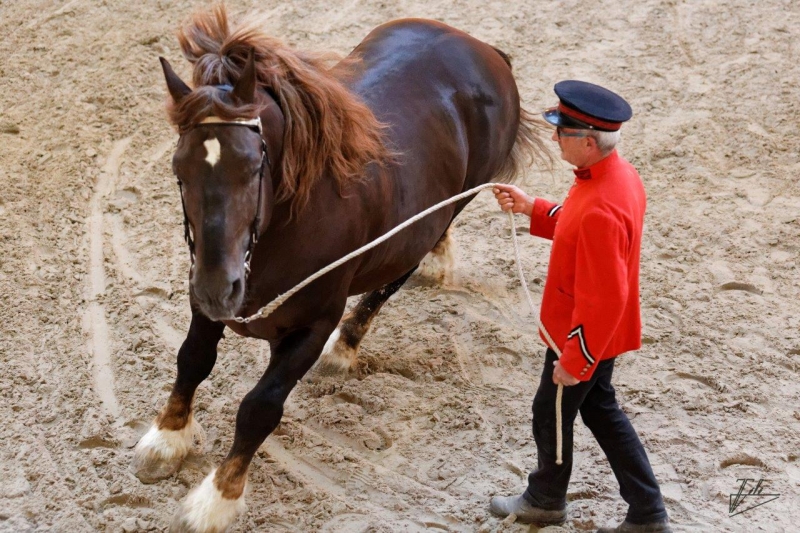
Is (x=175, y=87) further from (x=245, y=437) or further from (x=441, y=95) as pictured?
(x=441, y=95)

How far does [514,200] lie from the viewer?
3.11 metres

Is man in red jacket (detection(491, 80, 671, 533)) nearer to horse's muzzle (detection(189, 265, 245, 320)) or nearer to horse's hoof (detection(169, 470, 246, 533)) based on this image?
horse's muzzle (detection(189, 265, 245, 320))

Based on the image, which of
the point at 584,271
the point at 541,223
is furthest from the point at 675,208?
the point at 584,271

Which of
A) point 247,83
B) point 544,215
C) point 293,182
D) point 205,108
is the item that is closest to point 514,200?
point 544,215

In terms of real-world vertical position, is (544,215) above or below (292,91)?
below

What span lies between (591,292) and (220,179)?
3.84 feet

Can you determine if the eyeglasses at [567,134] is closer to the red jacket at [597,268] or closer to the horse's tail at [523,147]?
the red jacket at [597,268]

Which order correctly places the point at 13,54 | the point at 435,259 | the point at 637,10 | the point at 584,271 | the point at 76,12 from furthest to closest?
the point at 637,10, the point at 76,12, the point at 13,54, the point at 435,259, the point at 584,271

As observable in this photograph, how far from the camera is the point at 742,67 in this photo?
641cm

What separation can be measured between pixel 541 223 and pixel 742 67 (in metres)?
4.15

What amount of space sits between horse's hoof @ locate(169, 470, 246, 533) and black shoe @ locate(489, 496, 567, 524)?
100 centimetres

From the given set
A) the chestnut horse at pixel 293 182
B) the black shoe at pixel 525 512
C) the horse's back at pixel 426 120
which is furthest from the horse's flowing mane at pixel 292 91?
the black shoe at pixel 525 512

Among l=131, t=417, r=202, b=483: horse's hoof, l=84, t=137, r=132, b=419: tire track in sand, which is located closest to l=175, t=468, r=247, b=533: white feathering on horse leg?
l=131, t=417, r=202, b=483: horse's hoof

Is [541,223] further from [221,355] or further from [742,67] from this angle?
[742,67]
